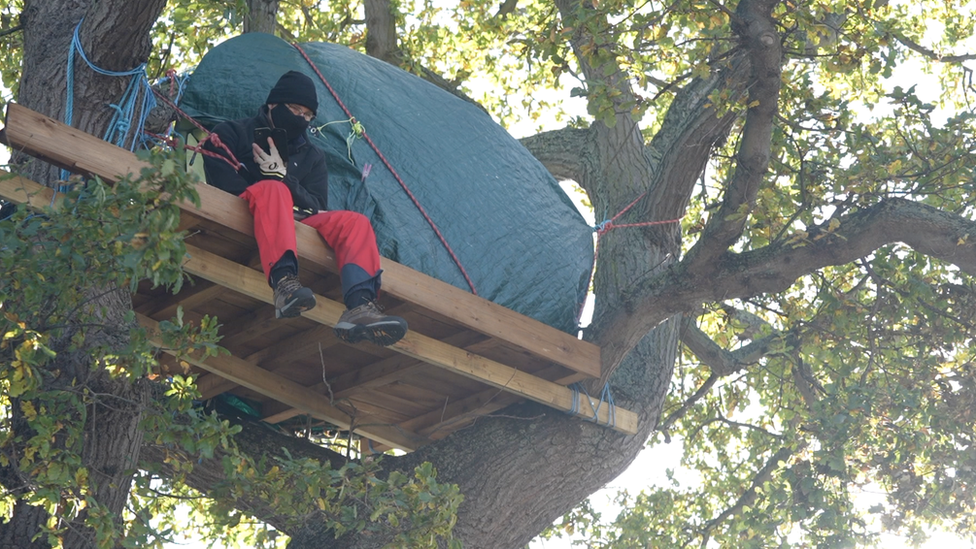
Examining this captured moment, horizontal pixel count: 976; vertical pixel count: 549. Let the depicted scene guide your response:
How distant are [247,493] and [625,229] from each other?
2.89 meters

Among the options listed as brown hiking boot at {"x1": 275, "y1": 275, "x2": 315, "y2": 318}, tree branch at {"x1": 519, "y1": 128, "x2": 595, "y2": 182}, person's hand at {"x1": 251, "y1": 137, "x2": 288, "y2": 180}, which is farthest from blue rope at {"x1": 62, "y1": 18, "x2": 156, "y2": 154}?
tree branch at {"x1": 519, "y1": 128, "x2": 595, "y2": 182}

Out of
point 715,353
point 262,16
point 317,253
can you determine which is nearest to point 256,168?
point 317,253

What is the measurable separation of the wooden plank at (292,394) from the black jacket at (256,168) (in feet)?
2.32

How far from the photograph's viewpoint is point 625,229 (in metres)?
6.45

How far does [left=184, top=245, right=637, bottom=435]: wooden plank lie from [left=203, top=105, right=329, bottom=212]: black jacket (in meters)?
0.41

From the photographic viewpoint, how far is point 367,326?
163 inches

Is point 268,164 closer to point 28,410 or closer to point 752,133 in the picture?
point 28,410

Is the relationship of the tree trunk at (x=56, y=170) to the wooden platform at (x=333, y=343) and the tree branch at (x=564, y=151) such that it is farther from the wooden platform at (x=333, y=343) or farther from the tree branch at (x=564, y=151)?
the tree branch at (x=564, y=151)

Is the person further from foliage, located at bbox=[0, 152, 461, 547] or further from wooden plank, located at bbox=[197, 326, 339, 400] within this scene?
wooden plank, located at bbox=[197, 326, 339, 400]

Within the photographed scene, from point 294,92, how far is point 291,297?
124cm

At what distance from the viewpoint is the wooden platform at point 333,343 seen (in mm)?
3961

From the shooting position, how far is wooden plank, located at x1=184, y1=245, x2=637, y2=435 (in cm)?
427

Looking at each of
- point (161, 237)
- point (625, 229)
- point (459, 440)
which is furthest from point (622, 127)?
point (161, 237)

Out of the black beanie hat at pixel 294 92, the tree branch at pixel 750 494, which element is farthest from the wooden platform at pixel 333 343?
the tree branch at pixel 750 494
